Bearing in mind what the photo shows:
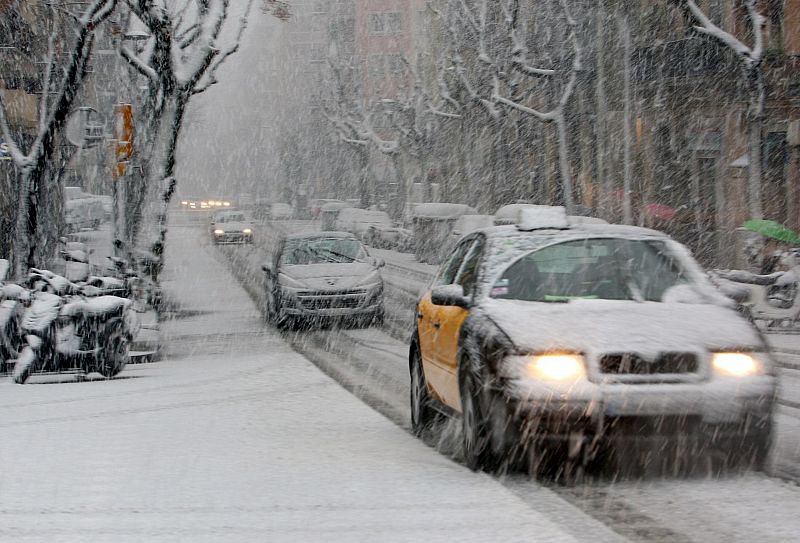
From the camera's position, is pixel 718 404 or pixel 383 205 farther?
pixel 383 205

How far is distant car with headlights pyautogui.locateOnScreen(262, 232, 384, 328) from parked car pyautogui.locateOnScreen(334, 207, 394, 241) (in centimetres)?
2613

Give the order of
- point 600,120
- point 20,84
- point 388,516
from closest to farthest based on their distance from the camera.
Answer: point 388,516
point 20,84
point 600,120

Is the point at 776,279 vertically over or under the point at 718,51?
under

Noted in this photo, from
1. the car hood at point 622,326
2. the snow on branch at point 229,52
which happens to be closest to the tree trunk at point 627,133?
the snow on branch at point 229,52

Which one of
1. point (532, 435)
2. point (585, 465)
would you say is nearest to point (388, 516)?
point (532, 435)

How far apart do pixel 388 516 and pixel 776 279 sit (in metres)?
11.6

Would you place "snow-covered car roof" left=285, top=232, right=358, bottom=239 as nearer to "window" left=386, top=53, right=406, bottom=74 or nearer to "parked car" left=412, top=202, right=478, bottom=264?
"parked car" left=412, top=202, right=478, bottom=264

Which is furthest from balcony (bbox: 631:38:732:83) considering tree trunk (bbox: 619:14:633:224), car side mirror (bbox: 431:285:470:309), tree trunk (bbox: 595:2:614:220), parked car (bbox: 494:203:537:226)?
car side mirror (bbox: 431:285:470:309)

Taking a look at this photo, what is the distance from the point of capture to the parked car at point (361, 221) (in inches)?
1816

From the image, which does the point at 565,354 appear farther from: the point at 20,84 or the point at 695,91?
the point at 20,84

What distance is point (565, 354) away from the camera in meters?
6.54

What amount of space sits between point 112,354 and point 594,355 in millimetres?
7413

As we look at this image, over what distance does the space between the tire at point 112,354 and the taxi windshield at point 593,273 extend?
6.27 meters

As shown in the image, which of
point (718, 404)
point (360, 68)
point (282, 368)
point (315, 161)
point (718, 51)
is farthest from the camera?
point (315, 161)
